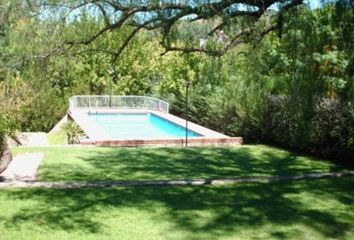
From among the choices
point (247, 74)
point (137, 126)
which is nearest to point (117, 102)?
point (137, 126)

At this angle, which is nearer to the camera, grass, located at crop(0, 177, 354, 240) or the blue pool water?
grass, located at crop(0, 177, 354, 240)

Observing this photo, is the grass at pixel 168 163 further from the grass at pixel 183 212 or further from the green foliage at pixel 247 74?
the grass at pixel 183 212

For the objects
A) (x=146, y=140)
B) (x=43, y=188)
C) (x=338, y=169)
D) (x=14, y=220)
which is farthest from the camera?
(x=146, y=140)

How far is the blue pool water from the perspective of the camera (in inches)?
822

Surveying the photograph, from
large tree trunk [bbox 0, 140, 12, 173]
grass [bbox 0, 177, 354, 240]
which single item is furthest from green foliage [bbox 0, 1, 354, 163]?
grass [bbox 0, 177, 354, 240]

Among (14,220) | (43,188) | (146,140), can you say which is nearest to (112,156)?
(146,140)

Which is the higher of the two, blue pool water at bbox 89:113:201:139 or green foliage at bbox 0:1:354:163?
green foliage at bbox 0:1:354:163

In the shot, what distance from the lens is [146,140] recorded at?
49.2ft

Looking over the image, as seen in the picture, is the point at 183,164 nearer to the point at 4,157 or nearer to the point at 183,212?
the point at 4,157

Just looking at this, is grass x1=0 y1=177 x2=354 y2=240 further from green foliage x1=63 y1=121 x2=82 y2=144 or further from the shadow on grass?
green foliage x1=63 y1=121 x2=82 y2=144

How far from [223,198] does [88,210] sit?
75.4 inches

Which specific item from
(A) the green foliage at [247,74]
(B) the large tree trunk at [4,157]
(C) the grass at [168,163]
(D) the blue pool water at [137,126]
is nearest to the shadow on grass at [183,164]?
(C) the grass at [168,163]

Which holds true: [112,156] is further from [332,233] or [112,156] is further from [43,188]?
[332,233]

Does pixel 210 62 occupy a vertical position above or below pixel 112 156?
above
